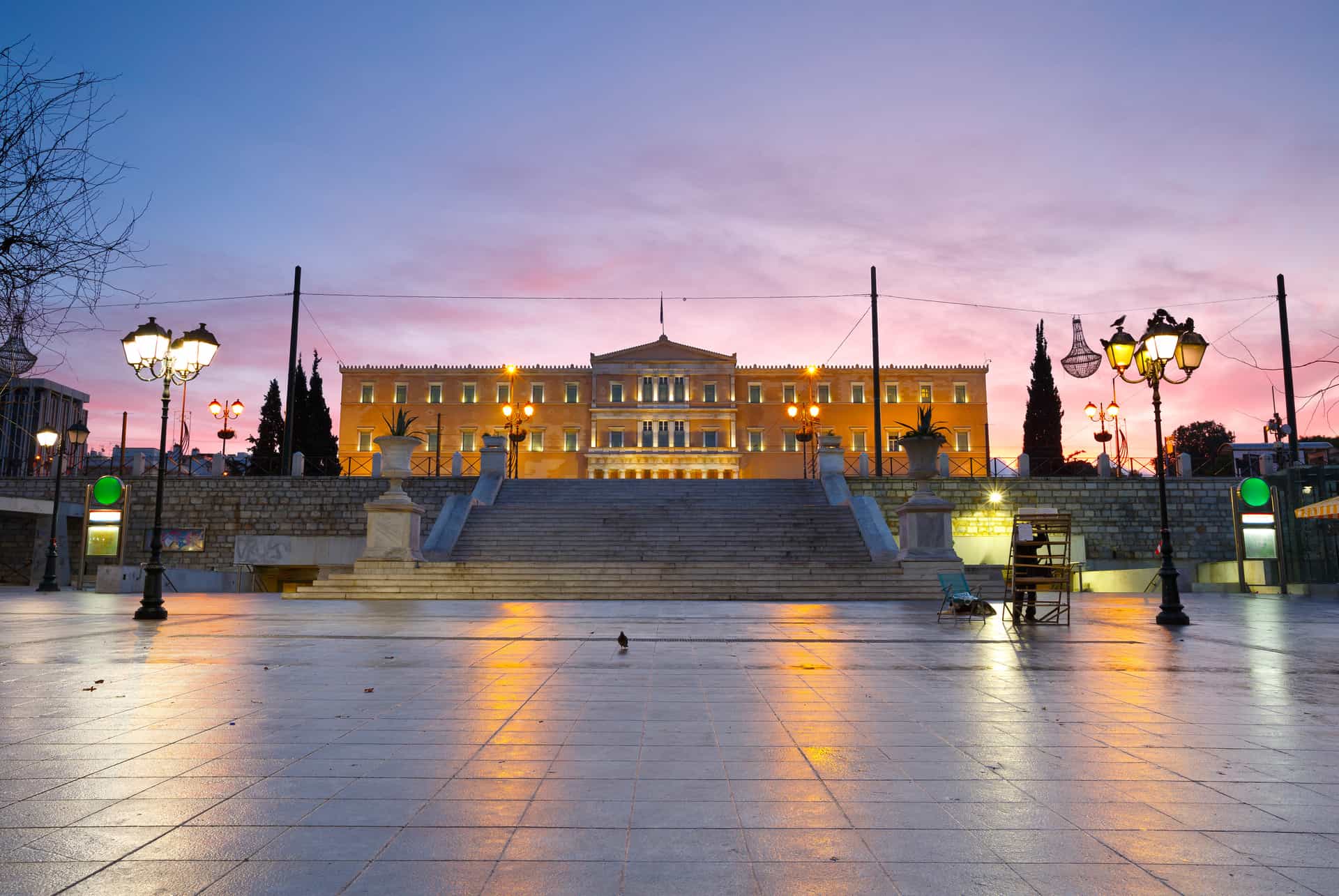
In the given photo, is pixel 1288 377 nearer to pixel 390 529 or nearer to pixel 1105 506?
pixel 1105 506

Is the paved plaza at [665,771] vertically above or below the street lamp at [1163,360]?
below

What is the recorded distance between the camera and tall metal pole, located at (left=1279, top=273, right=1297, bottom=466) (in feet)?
96.8

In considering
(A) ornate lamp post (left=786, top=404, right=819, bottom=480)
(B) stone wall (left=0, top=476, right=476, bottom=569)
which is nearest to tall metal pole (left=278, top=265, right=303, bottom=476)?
(B) stone wall (left=0, top=476, right=476, bottom=569)

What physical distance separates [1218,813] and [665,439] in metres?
66.9

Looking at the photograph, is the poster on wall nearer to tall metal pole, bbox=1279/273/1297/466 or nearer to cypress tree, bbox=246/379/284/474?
→ cypress tree, bbox=246/379/284/474

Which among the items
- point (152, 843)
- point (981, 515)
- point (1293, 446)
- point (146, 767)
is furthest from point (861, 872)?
point (1293, 446)

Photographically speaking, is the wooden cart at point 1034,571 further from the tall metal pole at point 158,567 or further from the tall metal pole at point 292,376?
the tall metal pole at point 292,376

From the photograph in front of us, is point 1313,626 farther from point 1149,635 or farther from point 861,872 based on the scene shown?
point 861,872

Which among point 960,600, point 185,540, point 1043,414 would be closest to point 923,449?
point 960,600

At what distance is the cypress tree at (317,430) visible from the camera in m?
57.8

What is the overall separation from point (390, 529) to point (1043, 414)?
170ft

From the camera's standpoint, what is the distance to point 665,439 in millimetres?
70375

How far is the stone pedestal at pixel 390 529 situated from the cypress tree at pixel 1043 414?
161ft

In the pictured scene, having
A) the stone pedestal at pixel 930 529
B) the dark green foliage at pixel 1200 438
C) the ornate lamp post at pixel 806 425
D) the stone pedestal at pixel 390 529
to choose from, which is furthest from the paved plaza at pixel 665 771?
the dark green foliage at pixel 1200 438
